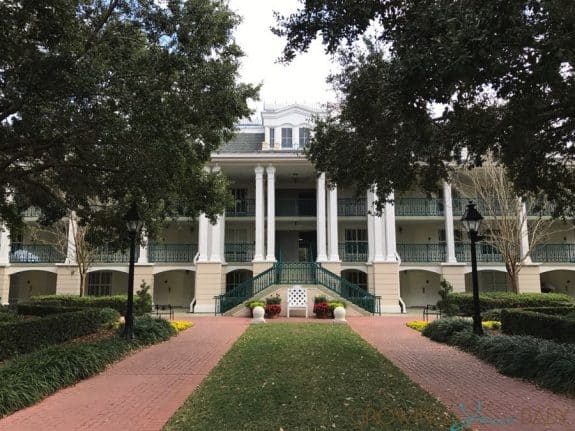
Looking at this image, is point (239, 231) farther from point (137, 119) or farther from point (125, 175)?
point (137, 119)

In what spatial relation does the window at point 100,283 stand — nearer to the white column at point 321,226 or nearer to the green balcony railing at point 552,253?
the white column at point 321,226

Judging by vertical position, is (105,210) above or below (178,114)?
below

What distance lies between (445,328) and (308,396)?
7.68 meters

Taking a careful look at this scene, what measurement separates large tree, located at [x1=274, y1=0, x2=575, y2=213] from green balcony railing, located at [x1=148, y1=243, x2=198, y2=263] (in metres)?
16.1

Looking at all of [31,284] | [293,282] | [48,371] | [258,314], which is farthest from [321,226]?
[48,371]

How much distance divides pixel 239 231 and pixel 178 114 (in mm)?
19824

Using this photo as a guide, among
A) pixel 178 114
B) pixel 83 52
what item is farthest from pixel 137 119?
pixel 83 52

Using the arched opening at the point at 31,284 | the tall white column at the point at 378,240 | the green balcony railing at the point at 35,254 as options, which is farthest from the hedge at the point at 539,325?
the arched opening at the point at 31,284

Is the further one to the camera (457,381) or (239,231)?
(239,231)

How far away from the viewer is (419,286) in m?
28.2

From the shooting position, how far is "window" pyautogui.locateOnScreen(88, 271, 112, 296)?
93.1ft

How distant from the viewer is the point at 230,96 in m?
10.1

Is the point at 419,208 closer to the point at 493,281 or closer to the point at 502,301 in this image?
the point at 493,281

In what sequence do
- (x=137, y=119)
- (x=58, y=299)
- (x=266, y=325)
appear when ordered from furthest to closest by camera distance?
(x=58, y=299)
(x=266, y=325)
(x=137, y=119)
